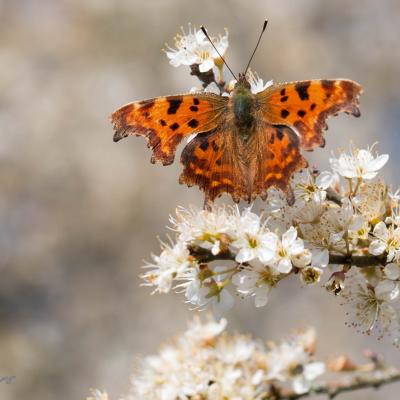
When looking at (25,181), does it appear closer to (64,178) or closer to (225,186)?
(64,178)

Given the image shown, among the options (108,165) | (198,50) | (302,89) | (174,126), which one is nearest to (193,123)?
(174,126)

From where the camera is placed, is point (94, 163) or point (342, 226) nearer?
point (342, 226)

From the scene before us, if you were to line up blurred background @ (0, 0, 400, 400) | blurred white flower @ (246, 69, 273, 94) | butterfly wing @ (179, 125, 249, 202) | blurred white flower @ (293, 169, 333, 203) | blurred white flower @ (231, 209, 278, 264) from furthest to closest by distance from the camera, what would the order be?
blurred background @ (0, 0, 400, 400) → blurred white flower @ (246, 69, 273, 94) → butterfly wing @ (179, 125, 249, 202) → blurred white flower @ (293, 169, 333, 203) → blurred white flower @ (231, 209, 278, 264)

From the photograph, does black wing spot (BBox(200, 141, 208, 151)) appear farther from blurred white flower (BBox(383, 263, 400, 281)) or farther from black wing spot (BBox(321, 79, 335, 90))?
blurred white flower (BBox(383, 263, 400, 281))

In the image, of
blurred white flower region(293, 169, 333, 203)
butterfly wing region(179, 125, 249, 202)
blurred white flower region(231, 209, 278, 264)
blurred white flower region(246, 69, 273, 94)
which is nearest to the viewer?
blurred white flower region(231, 209, 278, 264)

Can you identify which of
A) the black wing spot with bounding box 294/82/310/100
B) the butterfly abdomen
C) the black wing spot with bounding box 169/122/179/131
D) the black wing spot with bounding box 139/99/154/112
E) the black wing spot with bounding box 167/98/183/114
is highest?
the black wing spot with bounding box 139/99/154/112

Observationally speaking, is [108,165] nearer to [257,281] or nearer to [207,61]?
[207,61]

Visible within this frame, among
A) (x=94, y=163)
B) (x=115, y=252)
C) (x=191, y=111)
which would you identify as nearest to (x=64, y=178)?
(x=94, y=163)

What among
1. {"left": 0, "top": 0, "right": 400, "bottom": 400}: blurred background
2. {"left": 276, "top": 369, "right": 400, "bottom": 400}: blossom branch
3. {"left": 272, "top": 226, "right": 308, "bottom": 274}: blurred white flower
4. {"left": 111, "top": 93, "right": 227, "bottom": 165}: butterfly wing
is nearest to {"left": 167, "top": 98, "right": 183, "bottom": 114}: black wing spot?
{"left": 111, "top": 93, "right": 227, "bottom": 165}: butterfly wing
